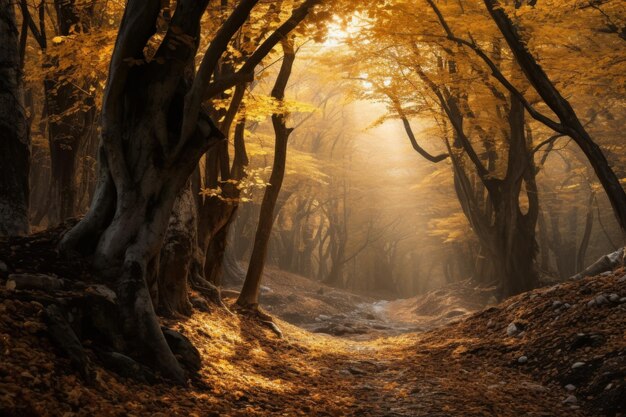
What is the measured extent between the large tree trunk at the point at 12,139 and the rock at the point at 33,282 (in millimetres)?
1849

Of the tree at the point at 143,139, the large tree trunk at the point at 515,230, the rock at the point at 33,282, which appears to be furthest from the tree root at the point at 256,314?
the large tree trunk at the point at 515,230

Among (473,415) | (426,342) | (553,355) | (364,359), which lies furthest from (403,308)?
(473,415)

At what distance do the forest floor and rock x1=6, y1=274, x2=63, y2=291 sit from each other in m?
0.20

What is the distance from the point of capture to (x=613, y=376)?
Result: 4.98m

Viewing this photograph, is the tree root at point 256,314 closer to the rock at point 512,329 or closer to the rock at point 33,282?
the rock at point 512,329

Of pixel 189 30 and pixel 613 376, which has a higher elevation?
pixel 189 30

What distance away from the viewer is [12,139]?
6.03 metres

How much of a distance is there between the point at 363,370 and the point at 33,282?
486cm

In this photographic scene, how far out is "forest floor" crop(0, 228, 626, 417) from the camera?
341 centimetres

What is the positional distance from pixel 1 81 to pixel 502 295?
1375 cm

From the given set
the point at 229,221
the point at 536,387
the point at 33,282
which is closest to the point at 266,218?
the point at 229,221

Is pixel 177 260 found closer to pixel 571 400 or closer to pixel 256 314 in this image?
pixel 256 314

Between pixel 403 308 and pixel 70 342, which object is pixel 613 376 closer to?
pixel 70 342

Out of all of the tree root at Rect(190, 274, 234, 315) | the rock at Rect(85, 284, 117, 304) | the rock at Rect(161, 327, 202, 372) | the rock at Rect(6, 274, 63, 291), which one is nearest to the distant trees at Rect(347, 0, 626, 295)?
the tree root at Rect(190, 274, 234, 315)
